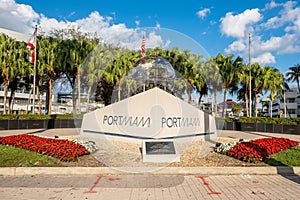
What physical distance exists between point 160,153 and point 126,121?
10.0ft

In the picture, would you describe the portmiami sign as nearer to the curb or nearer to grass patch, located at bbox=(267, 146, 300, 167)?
grass patch, located at bbox=(267, 146, 300, 167)

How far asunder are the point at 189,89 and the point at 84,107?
4.41 metres

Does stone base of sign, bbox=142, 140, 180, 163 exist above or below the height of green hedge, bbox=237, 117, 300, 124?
below

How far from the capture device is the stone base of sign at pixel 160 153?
826cm

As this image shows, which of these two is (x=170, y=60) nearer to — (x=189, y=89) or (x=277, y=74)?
(x=189, y=89)

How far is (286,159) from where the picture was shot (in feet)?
28.8

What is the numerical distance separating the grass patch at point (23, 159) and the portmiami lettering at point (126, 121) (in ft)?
10.7

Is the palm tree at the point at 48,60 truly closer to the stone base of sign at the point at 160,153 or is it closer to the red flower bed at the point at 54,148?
the red flower bed at the point at 54,148

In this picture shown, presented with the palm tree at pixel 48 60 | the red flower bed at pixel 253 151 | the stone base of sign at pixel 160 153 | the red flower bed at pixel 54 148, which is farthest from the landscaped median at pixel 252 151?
the palm tree at pixel 48 60

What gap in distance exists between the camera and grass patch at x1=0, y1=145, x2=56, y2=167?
7.52 metres

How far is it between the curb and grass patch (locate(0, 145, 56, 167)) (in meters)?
0.38

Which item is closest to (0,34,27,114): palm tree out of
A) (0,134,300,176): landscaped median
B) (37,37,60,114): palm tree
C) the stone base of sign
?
(37,37,60,114): palm tree

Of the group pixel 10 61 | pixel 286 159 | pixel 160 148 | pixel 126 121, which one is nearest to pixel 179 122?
pixel 126 121

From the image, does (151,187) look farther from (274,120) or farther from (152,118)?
(274,120)
